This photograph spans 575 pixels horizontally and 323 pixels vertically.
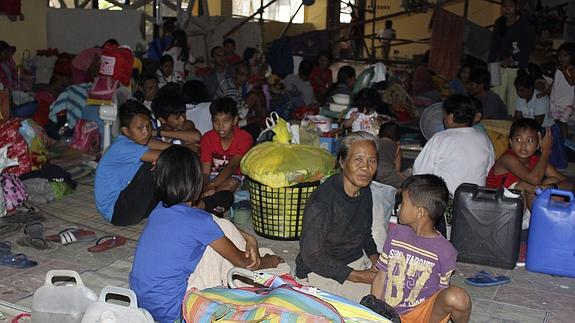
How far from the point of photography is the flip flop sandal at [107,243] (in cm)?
457

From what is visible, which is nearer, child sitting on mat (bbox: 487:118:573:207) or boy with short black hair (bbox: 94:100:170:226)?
child sitting on mat (bbox: 487:118:573:207)

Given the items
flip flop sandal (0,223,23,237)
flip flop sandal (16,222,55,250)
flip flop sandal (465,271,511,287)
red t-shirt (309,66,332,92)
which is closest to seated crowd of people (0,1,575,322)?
flip flop sandal (465,271,511,287)

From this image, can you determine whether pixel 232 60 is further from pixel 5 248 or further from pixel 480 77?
pixel 5 248

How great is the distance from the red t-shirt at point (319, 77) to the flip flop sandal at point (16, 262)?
6664 mm

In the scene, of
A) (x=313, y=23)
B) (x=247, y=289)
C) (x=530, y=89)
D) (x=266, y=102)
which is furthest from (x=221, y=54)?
(x=313, y=23)

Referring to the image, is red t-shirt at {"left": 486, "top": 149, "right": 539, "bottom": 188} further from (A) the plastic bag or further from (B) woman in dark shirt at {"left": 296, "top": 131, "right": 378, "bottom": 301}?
(B) woman in dark shirt at {"left": 296, "top": 131, "right": 378, "bottom": 301}

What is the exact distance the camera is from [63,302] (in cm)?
292

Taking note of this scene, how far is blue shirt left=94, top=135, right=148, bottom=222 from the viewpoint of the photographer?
4922mm

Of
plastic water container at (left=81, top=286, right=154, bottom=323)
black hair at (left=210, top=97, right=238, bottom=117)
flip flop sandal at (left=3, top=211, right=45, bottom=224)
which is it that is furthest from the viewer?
black hair at (left=210, top=97, right=238, bottom=117)

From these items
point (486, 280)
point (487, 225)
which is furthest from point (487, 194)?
point (486, 280)

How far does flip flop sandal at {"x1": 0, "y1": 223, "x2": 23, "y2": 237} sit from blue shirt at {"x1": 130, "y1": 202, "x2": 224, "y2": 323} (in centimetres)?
224

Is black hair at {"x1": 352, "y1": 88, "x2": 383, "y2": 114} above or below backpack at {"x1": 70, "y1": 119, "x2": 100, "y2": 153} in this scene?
above

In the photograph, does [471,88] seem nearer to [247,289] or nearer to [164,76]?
[164,76]

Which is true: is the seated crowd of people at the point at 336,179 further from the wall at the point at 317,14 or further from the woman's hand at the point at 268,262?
the wall at the point at 317,14
